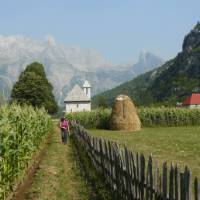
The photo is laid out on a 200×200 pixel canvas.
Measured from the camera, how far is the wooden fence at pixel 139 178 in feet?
22.3

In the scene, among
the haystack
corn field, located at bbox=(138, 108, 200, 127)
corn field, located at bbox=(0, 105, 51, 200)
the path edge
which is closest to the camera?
corn field, located at bbox=(0, 105, 51, 200)

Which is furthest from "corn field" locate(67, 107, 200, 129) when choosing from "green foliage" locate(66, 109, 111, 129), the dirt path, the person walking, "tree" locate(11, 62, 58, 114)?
the dirt path

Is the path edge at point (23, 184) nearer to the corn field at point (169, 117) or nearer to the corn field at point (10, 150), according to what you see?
the corn field at point (10, 150)

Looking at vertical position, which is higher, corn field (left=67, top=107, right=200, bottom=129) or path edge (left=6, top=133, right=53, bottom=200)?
corn field (left=67, top=107, right=200, bottom=129)

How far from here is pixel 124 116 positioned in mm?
49688

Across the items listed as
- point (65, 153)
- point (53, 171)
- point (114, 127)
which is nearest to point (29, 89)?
point (114, 127)

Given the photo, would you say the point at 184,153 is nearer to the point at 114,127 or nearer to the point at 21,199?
the point at 21,199

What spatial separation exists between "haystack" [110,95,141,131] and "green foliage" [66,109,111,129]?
5.77m

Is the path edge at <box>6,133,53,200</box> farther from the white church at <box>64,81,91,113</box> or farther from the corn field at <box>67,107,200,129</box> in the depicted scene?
the white church at <box>64,81,91,113</box>

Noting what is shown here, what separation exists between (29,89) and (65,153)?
206 feet

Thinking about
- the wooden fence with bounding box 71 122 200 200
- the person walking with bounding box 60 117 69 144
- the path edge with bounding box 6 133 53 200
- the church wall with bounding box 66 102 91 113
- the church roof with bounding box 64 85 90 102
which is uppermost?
the church roof with bounding box 64 85 90 102

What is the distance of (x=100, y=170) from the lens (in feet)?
52.6

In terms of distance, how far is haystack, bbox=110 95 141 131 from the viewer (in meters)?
49.4

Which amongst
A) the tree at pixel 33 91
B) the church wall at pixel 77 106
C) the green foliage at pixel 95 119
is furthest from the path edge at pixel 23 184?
the church wall at pixel 77 106
